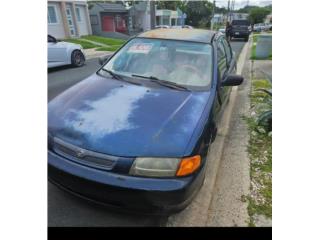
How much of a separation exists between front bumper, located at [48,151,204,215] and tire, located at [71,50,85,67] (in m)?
2.40

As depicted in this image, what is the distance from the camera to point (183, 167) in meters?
1.54

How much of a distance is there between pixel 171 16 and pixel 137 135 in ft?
12.4

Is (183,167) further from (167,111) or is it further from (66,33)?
(66,33)

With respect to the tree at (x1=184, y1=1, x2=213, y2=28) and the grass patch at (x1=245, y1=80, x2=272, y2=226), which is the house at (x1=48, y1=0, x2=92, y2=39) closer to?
the tree at (x1=184, y1=1, x2=213, y2=28)

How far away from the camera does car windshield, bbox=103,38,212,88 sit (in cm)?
236

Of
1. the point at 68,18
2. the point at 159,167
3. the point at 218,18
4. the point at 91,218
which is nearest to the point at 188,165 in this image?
the point at 159,167

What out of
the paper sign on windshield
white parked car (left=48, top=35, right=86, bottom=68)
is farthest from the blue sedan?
white parked car (left=48, top=35, right=86, bottom=68)

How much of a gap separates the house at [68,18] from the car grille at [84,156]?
3.58ft

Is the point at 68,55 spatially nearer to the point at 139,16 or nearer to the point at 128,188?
the point at 139,16

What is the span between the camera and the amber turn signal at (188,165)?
5.02 feet

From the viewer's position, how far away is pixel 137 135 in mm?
1624

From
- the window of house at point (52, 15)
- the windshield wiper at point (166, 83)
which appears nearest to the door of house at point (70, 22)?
the window of house at point (52, 15)

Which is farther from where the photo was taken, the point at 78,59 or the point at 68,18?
the point at 78,59

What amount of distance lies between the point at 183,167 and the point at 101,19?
307cm
